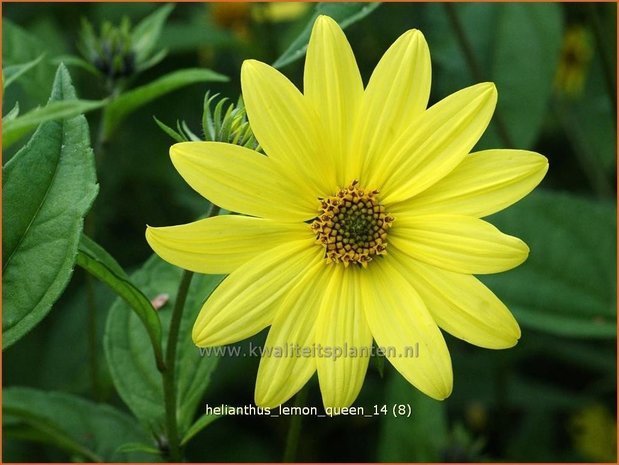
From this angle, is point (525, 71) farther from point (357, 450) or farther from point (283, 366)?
point (283, 366)

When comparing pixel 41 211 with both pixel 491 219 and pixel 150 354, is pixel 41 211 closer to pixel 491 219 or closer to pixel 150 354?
pixel 150 354

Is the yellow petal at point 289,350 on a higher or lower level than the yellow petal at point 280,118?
lower

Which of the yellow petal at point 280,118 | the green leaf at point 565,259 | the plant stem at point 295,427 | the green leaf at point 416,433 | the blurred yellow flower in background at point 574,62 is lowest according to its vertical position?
the plant stem at point 295,427

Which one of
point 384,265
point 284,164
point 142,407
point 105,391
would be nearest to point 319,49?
point 284,164

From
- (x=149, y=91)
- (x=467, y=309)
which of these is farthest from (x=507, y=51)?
(x=467, y=309)

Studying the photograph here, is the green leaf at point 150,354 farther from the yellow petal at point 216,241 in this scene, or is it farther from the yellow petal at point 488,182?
the yellow petal at point 488,182

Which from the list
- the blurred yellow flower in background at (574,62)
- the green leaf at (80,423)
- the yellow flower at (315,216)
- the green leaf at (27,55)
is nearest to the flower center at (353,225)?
the yellow flower at (315,216)
